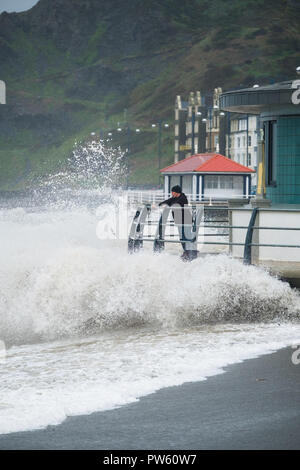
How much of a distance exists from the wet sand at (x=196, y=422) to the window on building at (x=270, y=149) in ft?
36.3

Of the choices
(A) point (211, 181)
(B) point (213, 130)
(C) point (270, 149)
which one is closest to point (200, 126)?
(B) point (213, 130)

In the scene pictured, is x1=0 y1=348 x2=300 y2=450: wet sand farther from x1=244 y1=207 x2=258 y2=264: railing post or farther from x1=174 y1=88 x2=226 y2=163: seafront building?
x1=174 y1=88 x2=226 y2=163: seafront building

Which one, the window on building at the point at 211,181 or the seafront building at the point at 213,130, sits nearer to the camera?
the window on building at the point at 211,181

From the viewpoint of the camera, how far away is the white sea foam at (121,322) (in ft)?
28.0

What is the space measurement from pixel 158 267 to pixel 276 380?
5.87m

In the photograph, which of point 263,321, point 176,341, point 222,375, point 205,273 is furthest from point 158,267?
point 222,375

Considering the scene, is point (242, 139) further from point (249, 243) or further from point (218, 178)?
point (249, 243)

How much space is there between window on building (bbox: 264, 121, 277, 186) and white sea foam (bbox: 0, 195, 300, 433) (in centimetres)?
538

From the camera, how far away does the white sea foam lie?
8523 millimetres

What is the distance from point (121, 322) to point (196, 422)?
600cm

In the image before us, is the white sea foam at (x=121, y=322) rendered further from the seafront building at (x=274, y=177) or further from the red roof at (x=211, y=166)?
the red roof at (x=211, y=166)

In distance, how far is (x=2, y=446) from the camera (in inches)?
259

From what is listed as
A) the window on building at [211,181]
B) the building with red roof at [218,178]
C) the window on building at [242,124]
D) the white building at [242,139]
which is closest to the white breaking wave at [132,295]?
the building with red roof at [218,178]

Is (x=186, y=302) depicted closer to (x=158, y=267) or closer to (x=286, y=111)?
(x=158, y=267)
